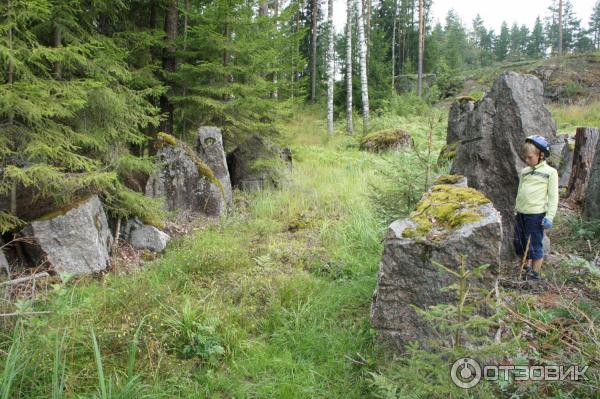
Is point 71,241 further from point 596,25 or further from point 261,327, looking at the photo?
point 596,25

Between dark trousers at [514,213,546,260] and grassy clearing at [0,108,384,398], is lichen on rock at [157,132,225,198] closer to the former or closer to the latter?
grassy clearing at [0,108,384,398]

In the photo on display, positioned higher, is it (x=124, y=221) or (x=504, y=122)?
(x=504, y=122)

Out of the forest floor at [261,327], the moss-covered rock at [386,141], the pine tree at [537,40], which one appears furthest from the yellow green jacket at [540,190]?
the pine tree at [537,40]

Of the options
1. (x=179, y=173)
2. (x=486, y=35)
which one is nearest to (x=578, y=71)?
(x=179, y=173)

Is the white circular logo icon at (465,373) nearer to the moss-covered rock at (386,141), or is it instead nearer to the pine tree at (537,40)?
the moss-covered rock at (386,141)

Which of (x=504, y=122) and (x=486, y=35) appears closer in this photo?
(x=504, y=122)

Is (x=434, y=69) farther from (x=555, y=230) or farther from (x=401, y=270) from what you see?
(x=401, y=270)

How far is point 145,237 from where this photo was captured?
20.1ft

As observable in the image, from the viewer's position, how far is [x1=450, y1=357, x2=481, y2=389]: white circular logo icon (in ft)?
6.60

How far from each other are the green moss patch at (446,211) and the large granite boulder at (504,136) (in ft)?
6.71

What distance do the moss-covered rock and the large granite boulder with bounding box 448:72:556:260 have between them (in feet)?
25.5

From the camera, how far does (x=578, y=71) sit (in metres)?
23.5

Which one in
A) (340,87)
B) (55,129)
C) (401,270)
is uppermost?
(340,87)

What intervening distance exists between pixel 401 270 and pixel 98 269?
4.06 metres
